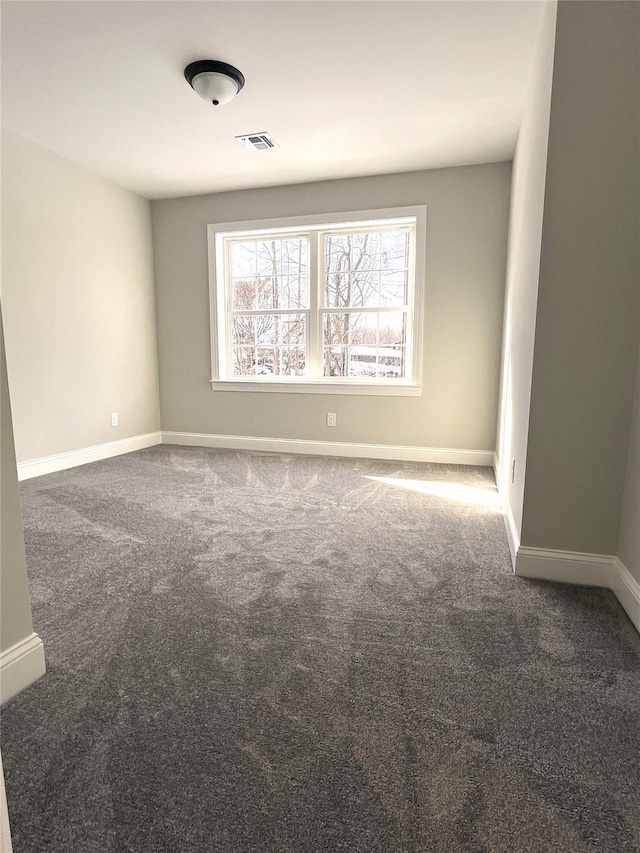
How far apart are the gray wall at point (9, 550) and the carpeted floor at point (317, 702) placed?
0.68 feet

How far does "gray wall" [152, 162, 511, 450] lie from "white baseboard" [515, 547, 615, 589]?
87.0 inches

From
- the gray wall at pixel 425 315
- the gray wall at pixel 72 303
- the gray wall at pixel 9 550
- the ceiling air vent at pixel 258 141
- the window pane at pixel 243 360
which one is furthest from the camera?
the window pane at pixel 243 360

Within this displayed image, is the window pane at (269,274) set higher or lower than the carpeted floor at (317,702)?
higher

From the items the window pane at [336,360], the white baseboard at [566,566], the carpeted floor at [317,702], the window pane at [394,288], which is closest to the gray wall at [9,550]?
the carpeted floor at [317,702]

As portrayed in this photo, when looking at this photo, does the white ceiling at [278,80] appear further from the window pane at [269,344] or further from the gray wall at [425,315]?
the window pane at [269,344]

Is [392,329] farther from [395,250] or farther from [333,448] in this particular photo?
[333,448]

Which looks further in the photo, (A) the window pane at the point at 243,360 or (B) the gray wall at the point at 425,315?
(A) the window pane at the point at 243,360

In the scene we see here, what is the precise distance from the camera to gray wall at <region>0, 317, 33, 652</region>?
1.17 metres

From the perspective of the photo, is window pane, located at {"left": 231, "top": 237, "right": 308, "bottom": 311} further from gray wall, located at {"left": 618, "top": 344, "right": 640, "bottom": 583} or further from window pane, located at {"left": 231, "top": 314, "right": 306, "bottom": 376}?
gray wall, located at {"left": 618, "top": 344, "right": 640, "bottom": 583}

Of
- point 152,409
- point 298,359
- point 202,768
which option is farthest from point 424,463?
point 202,768

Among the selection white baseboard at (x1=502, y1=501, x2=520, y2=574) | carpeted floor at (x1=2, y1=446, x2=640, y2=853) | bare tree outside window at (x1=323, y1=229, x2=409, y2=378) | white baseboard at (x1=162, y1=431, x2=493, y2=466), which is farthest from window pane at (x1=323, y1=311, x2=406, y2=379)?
carpeted floor at (x1=2, y1=446, x2=640, y2=853)

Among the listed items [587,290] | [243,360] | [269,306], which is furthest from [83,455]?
[587,290]

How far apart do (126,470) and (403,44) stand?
3501mm

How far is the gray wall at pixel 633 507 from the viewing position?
171 centimetres
